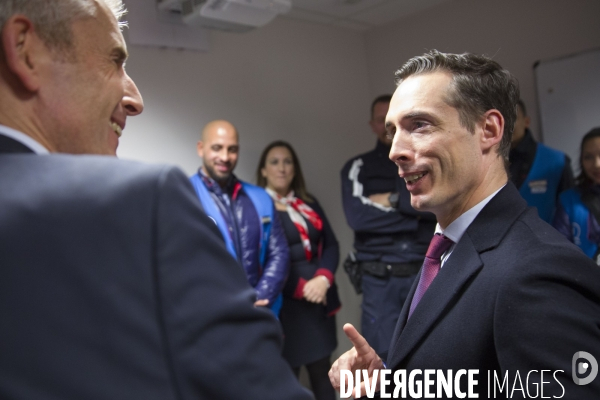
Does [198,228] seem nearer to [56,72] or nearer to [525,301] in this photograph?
[56,72]

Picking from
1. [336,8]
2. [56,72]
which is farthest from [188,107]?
[56,72]

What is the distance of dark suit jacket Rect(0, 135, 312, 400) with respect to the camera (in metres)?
0.44

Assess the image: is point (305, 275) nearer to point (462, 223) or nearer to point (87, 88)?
point (462, 223)

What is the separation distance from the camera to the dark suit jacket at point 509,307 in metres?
0.71

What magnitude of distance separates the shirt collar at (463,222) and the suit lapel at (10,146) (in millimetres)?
855

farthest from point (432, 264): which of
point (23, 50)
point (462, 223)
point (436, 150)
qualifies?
point (23, 50)

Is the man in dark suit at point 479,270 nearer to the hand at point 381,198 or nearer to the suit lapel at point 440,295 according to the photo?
the suit lapel at point 440,295

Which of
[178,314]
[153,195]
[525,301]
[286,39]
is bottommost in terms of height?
[525,301]

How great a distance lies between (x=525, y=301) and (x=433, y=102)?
516 mm

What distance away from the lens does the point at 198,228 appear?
483 millimetres

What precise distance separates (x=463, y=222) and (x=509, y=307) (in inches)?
11.1

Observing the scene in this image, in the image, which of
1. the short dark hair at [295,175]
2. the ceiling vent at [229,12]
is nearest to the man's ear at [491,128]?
the ceiling vent at [229,12]

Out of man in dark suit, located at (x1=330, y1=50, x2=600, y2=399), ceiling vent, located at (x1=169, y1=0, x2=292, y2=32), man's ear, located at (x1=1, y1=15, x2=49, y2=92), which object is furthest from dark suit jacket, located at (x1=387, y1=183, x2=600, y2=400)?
ceiling vent, located at (x1=169, y1=0, x2=292, y2=32)

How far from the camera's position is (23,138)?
52 centimetres
